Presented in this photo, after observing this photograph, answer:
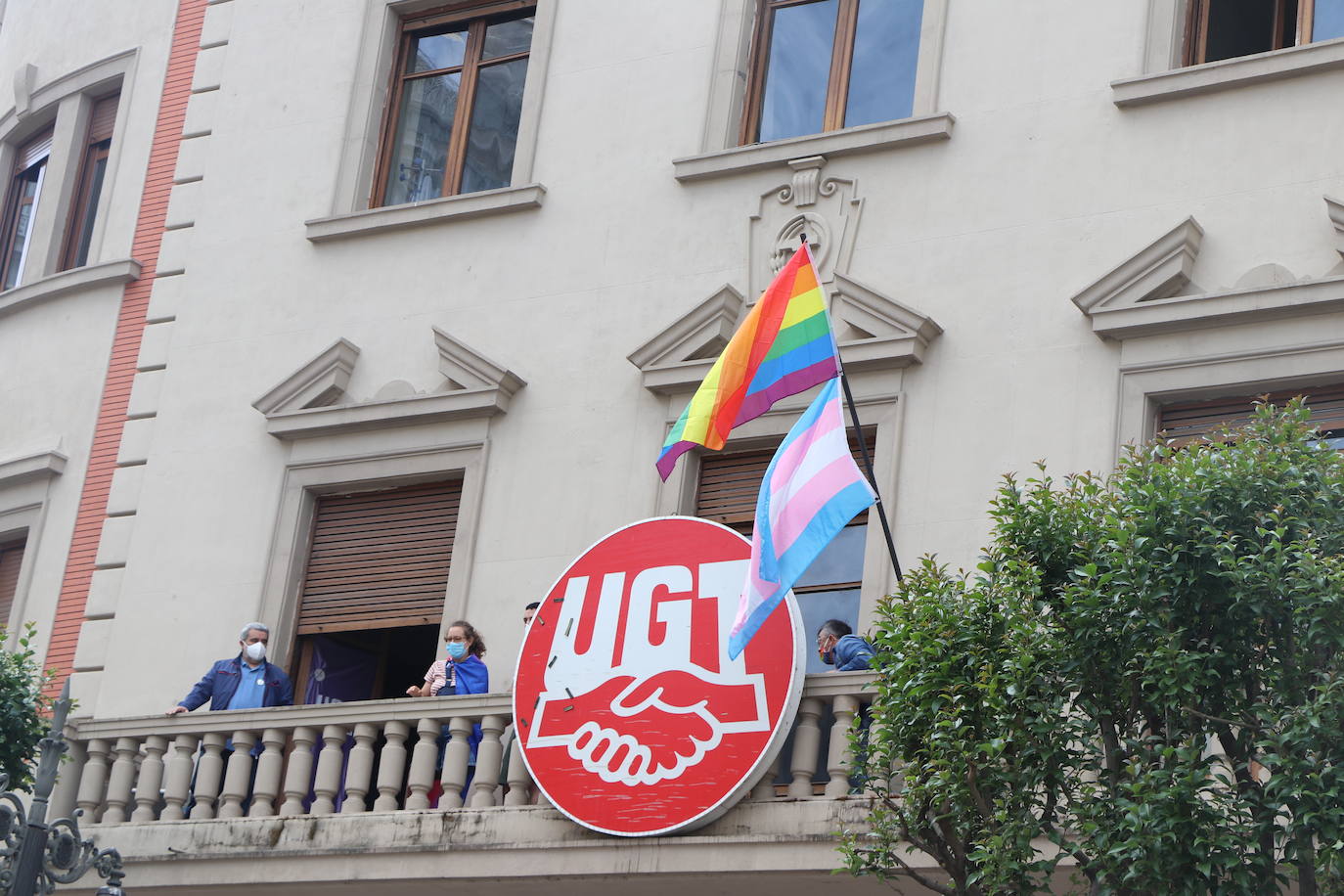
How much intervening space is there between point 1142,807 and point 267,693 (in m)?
7.24

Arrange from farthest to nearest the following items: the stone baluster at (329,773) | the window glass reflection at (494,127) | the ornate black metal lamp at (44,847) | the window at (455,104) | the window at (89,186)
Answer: the window at (89,186)
the window at (455,104)
the window glass reflection at (494,127)
the stone baluster at (329,773)
the ornate black metal lamp at (44,847)

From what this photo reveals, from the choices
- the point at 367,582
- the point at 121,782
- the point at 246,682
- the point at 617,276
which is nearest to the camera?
the point at 121,782

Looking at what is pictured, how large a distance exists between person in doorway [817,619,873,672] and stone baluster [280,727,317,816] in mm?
3209

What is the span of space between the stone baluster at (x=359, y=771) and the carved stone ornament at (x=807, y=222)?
3.77 m

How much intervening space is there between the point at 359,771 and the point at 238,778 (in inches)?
36.9

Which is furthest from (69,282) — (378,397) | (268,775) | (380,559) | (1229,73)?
(1229,73)

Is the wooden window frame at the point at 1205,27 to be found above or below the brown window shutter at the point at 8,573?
above

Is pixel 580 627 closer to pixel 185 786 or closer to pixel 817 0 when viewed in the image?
pixel 185 786

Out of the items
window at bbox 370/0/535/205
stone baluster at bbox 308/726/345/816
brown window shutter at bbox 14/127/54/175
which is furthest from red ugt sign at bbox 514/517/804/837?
brown window shutter at bbox 14/127/54/175

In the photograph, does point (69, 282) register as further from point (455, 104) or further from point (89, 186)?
point (455, 104)

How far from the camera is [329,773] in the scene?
1444 cm

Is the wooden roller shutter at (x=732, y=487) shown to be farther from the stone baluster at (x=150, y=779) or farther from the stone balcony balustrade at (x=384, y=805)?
the stone baluster at (x=150, y=779)

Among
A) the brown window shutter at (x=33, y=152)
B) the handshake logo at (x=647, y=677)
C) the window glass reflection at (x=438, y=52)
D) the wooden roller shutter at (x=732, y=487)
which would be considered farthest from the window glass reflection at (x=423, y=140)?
the handshake logo at (x=647, y=677)

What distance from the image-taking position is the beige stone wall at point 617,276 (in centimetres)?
1412
